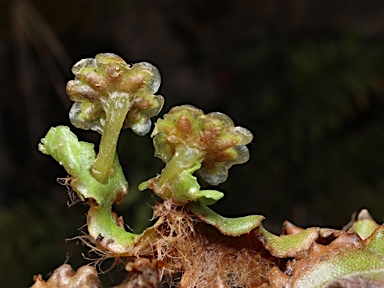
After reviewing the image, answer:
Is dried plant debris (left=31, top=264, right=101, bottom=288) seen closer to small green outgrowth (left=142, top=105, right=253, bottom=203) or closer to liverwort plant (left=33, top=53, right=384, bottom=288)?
liverwort plant (left=33, top=53, right=384, bottom=288)

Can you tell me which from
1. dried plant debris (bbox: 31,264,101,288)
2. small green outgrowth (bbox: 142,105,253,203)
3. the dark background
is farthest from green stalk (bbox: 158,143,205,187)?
the dark background

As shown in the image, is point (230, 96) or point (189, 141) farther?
point (230, 96)

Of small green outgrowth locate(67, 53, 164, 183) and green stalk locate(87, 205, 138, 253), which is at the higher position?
small green outgrowth locate(67, 53, 164, 183)

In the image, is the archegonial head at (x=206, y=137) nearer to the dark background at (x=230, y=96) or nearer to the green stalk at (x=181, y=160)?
the green stalk at (x=181, y=160)

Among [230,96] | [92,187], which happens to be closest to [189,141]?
[92,187]

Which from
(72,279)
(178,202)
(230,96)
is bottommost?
Answer: (230,96)

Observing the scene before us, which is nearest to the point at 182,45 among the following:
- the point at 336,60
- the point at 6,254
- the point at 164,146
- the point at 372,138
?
the point at 336,60

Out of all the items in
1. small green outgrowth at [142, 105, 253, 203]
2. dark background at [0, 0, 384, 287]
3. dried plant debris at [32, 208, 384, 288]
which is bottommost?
dark background at [0, 0, 384, 287]

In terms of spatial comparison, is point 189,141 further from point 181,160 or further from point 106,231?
point 106,231
